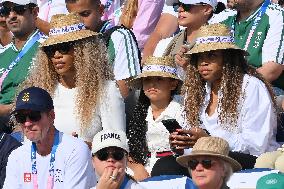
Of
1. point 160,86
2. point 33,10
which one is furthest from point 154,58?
point 33,10

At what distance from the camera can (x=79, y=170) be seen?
7770mm

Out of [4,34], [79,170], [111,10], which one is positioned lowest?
[79,170]

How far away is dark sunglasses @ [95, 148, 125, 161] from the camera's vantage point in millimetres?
7348

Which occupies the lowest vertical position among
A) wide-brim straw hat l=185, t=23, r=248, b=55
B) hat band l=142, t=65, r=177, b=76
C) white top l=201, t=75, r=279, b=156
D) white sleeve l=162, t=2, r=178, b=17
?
white top l=201, t=75, r=279, b=156

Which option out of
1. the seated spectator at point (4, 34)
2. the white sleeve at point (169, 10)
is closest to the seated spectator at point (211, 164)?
the white sleeve at point (169, 10)

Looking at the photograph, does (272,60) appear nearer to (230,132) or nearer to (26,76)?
(230,132)

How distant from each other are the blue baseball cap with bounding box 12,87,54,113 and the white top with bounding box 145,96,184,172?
1.69 m

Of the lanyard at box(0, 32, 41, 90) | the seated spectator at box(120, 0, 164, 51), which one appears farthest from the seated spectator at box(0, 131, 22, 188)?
the seated spectator at box(120, 0, 164, 51)

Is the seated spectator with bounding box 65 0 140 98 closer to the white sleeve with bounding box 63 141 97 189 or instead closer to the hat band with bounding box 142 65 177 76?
the hat band with bounding box 142 65 177 76

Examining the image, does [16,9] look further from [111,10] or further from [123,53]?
[111,10]

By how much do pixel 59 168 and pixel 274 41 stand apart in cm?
296

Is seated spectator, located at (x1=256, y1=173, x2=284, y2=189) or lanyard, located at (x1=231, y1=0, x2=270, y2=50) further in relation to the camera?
lanyard, located at (x1=231, y1=0, x2=270, y2=50)

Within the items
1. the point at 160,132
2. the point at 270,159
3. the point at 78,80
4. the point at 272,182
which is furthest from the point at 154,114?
the point at 272,182

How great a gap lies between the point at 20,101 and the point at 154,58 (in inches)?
85.5
